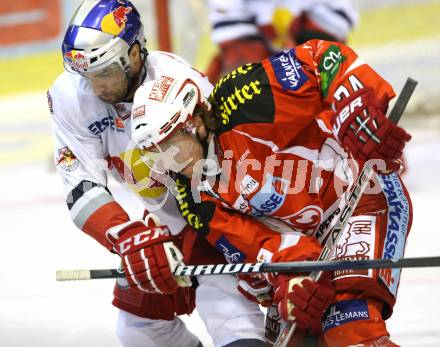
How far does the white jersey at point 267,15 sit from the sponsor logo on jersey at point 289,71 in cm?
212

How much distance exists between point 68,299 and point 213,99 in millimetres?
1337

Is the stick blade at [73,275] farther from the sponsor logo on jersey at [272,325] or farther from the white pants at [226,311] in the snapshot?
the sponsor logo on jersey at [272,325]

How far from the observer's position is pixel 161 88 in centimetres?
247

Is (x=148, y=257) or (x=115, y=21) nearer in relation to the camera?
(x=148, y=257)

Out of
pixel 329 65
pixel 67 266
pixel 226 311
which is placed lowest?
pixel 67 266

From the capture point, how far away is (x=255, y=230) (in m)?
2.49

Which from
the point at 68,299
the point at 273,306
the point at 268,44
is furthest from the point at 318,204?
the point at 268,44

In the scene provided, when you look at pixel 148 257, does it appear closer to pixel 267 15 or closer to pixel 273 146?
pixel 273 146

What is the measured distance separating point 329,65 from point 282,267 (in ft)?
1.72

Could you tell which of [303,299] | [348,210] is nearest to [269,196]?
[348,210]

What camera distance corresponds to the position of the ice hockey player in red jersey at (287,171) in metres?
2.38

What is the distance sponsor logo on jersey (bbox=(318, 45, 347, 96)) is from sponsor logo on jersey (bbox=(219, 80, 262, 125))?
16cm

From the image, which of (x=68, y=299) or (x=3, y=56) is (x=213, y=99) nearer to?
(x=68, y=299)

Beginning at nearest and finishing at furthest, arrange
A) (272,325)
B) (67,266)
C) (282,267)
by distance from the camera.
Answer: (282,267)
(272,325)
(67,266)
